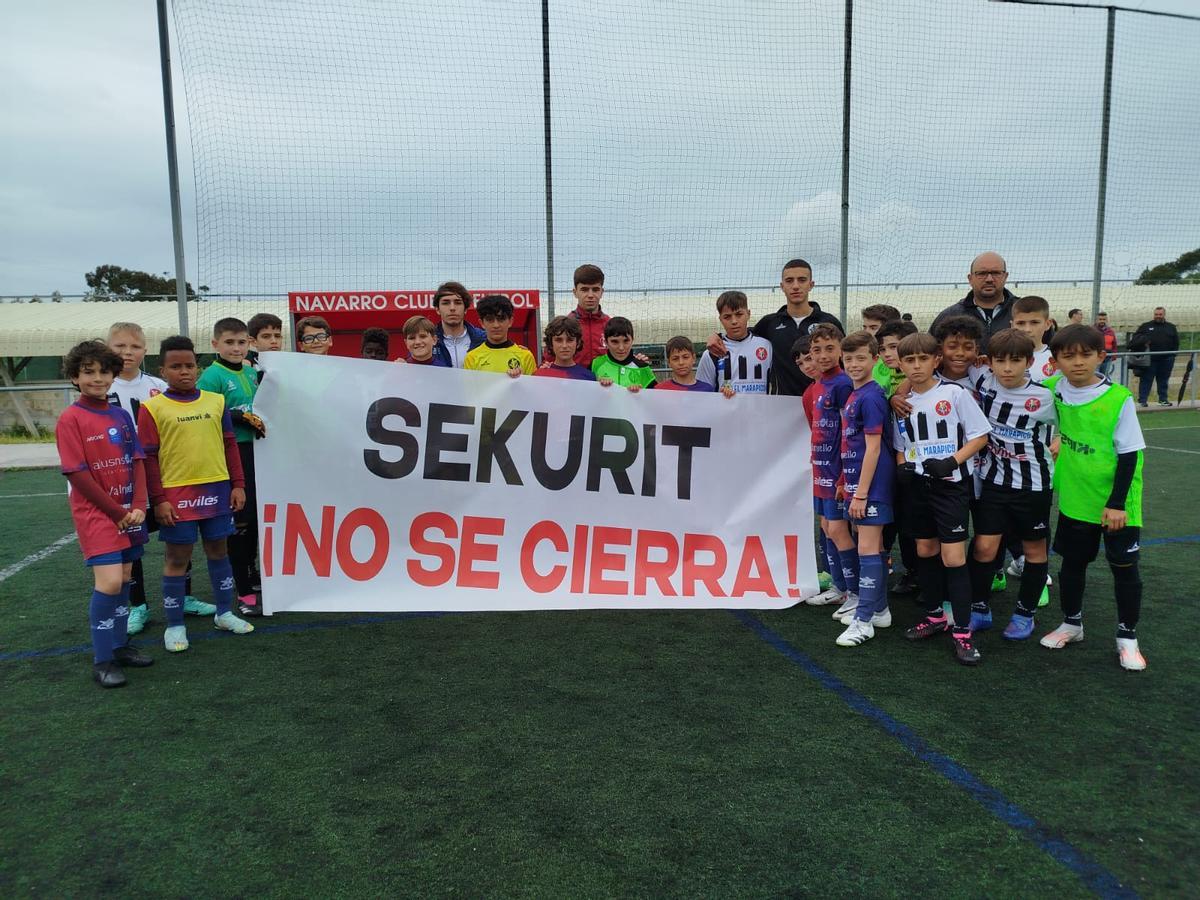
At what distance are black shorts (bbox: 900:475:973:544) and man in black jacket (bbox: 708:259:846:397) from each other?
1195 mm

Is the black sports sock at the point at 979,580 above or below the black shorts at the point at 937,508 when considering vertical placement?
below

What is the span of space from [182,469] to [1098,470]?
14.5 feet

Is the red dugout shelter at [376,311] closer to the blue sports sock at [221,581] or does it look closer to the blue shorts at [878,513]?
the blue sports sock at [221,581]

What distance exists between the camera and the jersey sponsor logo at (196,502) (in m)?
4.03

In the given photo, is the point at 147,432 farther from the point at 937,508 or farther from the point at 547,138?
the point at 547,138

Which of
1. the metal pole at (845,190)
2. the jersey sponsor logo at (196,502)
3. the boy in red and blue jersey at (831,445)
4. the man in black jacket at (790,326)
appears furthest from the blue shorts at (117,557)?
the metal pole at (845,190)

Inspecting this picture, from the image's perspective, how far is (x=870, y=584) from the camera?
400 cm

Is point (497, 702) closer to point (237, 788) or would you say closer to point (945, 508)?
point (237, 788)

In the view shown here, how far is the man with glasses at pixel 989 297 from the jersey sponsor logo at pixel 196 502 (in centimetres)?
412

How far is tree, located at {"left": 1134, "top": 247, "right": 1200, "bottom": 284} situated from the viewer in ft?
46.2

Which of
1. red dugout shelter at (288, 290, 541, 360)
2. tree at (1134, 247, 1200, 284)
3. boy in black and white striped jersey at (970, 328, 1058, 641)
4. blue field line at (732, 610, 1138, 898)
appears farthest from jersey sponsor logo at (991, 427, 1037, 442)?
tree at (1134, 247, 1200, 284)

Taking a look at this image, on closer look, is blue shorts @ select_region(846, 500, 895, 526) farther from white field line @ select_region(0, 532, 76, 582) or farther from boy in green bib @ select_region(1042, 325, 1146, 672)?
white field line @ select_region(0, 532, 76, 582)

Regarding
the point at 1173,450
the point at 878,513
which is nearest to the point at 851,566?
the point at 878,513

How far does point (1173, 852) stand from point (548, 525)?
10.2 feet
